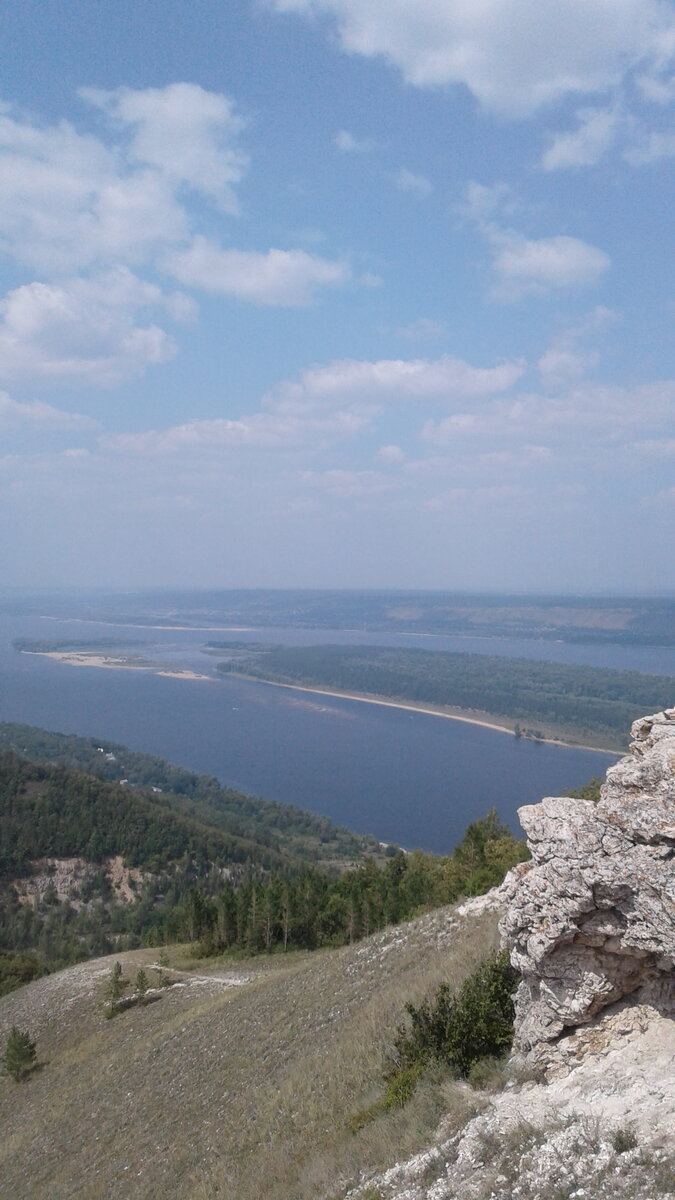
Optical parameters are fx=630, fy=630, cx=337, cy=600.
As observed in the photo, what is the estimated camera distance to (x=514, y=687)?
15675 centimetres

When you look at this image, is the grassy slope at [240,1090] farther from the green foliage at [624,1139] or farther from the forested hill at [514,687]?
the forested hill at [514,687]

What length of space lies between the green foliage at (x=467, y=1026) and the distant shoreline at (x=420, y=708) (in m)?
105

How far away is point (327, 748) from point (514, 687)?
58.9 m

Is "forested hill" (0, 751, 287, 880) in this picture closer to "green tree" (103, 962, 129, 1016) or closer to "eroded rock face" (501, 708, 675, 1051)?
"green tree" (103, 962, 129, 1016)

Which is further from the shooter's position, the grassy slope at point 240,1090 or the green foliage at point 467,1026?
the grassy slope at point 240,1090

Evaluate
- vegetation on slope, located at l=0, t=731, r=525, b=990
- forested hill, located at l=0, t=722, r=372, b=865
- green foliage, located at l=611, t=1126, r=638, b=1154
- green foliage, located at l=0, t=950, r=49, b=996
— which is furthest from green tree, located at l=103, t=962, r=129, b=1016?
forested hill, located at l=0, t=722, r=372, b=865

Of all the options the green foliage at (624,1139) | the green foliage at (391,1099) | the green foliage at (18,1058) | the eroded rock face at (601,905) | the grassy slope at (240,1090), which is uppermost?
A: the eroded rock face at (601,905)

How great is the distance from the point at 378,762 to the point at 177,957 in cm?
8196

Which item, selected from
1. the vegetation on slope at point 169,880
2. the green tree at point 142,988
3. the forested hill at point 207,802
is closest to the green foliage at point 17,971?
the vegetation on slope at point 169,880

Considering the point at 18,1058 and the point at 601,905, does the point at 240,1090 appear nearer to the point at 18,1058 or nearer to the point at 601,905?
the point at 601,905

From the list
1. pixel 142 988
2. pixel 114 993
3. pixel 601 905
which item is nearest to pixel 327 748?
pixel 114 993

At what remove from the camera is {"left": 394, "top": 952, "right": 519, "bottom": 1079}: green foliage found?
26.9 feet

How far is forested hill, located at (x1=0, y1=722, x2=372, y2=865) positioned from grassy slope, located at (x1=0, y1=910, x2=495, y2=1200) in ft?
187

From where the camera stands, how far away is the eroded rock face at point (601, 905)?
674 cm
